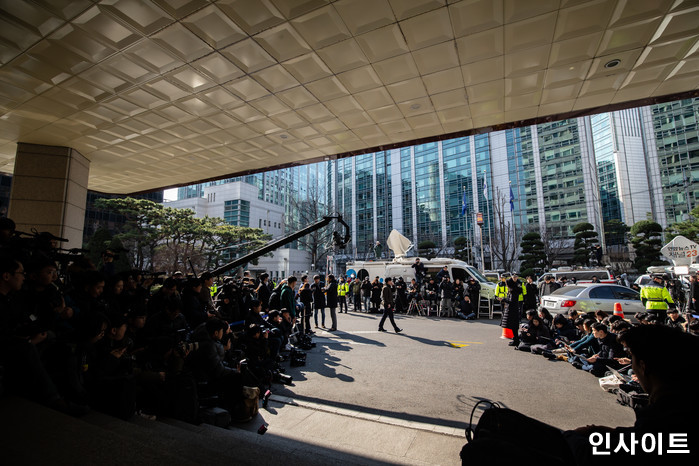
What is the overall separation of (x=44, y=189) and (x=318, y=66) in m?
8.67

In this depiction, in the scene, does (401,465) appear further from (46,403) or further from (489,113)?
(489,113)

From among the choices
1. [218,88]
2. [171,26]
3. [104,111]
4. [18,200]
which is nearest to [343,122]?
[218,88]

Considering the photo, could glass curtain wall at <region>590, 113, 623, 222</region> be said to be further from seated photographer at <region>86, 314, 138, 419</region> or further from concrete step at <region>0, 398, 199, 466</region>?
concrete step at <region>0, 398, 199, 466</region>

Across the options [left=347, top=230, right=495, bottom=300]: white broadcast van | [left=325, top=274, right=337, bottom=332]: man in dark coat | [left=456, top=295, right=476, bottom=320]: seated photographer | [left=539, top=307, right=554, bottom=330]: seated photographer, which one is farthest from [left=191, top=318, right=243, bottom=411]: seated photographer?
[left=347, top=230, right=495, bottom=300]: white broadcast van

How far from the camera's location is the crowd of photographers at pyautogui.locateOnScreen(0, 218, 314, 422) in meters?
2.84

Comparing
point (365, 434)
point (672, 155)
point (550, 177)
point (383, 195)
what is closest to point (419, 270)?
point (365, 434)

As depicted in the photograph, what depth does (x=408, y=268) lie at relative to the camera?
17047mm

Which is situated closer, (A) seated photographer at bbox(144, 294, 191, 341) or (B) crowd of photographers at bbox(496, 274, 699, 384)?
(A) seated photographer at bbox(144, 294, 191, 341)

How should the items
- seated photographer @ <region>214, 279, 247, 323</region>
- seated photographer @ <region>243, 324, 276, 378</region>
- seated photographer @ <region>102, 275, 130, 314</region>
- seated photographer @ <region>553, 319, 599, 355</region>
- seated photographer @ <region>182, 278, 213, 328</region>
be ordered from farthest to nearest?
1. seated photographer @ <region>214, 279, 247, 323</region>
2. seated photographer @ <region>553, 319, 599, 355</region>
3. seated photographer @ <region>182, 278, 213, 328</region>
4. seated photographer @ <region>243, 324, 276, 378</region>
5. seated photographer @ <region>102, 275, 130, 314</region>

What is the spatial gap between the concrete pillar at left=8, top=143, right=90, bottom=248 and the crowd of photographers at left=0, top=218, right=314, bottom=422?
3.96 metres

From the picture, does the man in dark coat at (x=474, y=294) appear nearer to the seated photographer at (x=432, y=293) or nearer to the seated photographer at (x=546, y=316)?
the seated photographer at (x=432, y=293)

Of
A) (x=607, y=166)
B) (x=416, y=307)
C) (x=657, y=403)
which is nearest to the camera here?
(x=657, y=403)

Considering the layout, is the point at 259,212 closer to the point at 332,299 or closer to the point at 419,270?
the point at 419,270

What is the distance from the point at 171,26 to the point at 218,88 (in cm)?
162
